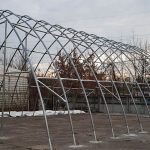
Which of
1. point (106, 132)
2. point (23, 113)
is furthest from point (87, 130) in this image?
point (23, 113)

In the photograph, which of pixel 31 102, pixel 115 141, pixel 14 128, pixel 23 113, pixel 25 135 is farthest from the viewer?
pixel 31 102

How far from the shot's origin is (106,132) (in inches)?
631

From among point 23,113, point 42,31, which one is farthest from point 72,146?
point 23,113

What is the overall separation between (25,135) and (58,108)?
1417 cm

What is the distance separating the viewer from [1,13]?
1428 cm

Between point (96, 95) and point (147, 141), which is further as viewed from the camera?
point (96, 95)

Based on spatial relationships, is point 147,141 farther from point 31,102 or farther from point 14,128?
point 31,102

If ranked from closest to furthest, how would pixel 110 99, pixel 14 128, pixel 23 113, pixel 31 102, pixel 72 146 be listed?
pixel 72 146 < pixel 14 128 < pixel 23 113 < pixel 31 102 < pixel 110 99

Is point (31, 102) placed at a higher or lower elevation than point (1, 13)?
lower

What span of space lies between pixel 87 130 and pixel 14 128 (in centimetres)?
332

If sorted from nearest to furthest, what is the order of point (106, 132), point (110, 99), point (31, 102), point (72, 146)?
point (72, 146), point (106, 132), point (31, 102), point (110, 99)

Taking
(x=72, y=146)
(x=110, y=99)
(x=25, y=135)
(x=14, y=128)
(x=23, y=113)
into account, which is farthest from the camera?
(x=110, y=99)

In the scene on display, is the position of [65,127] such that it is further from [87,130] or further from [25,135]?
[25,135]

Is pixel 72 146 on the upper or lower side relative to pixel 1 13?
lower
